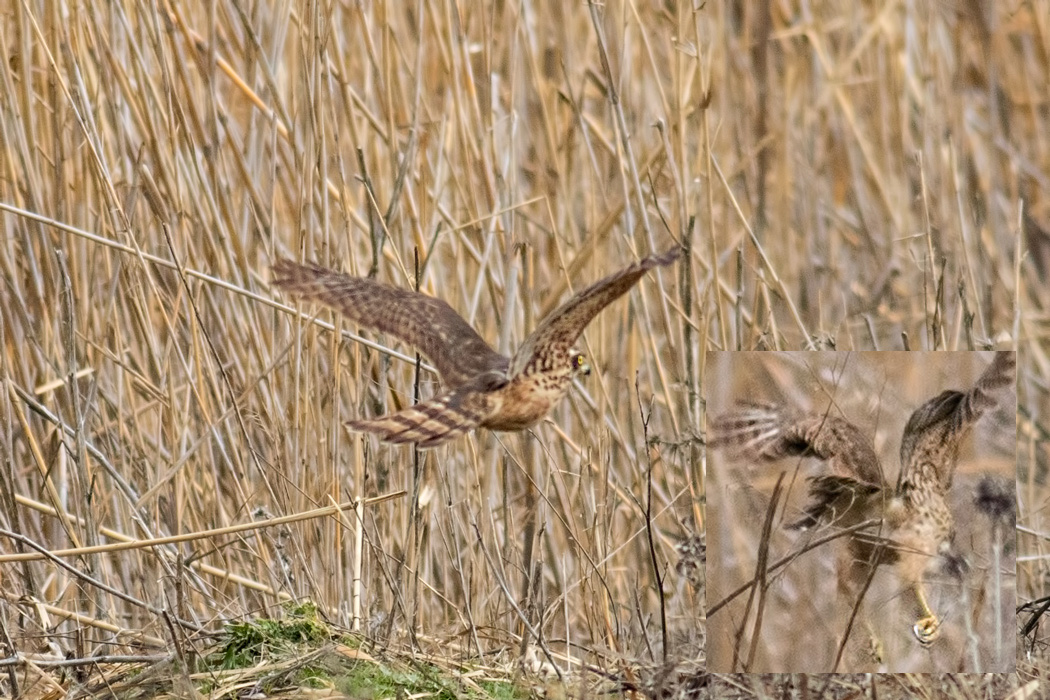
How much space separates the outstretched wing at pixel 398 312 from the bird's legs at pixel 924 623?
0.40 metres

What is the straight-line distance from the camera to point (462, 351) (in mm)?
799

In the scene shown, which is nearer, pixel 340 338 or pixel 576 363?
pixel 576 363

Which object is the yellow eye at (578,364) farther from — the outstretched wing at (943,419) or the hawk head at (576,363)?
the outstretched wing at (943,419)

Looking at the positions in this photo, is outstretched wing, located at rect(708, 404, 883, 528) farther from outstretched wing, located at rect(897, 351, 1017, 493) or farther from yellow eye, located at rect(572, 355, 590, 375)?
yellow eye, located at rect(572, 355, 590, 375)

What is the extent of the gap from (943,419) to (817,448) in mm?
98

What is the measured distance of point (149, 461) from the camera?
51.8 inches

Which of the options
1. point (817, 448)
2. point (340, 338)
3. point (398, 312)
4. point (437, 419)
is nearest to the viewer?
point (437, 419)

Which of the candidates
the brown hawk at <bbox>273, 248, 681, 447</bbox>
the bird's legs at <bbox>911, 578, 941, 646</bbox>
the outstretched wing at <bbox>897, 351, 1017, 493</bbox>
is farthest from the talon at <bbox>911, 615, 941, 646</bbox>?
the brown hawk at <bbox>273, 248, 681, 447</bbox>

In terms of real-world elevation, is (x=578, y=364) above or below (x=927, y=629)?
above

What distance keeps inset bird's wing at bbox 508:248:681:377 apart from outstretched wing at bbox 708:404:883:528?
0.73 ft

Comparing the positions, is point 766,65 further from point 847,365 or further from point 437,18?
point 847,365

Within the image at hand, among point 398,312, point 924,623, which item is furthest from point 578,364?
point 924,623

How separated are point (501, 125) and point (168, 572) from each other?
0.53 metres

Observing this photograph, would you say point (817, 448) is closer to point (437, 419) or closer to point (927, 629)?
point (927, 629)
